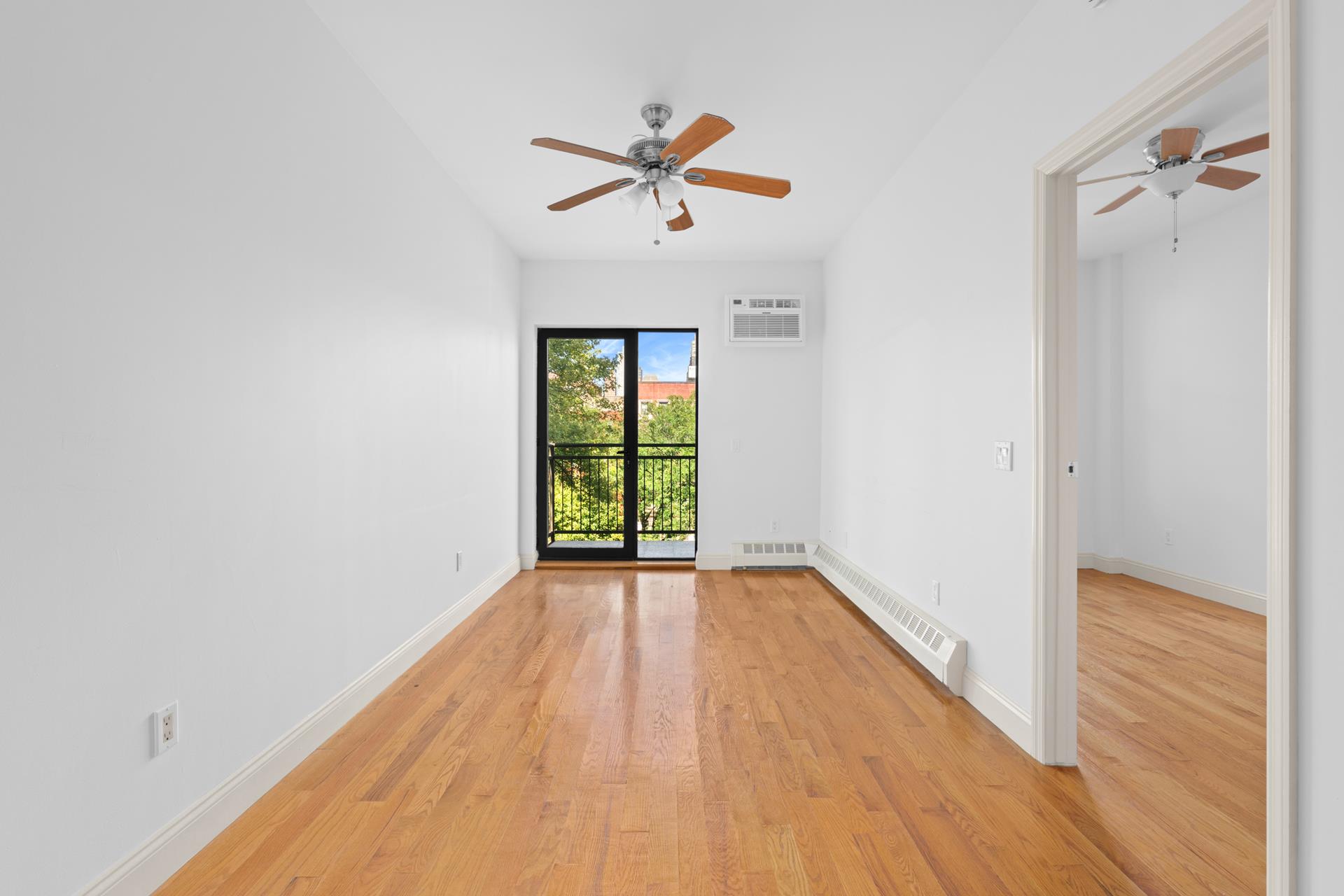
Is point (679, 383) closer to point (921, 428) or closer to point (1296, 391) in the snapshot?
point (921, 428)

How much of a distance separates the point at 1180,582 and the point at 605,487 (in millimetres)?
4560

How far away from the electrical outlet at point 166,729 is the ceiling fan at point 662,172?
2282 millimetres

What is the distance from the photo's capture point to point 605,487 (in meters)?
5.69

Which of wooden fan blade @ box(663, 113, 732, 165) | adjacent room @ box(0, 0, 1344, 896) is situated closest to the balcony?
adjacent room @ box(0, 0, 1344, 896)

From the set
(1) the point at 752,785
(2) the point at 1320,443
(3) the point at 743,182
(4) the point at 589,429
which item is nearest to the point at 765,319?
(4) the point at 589,429

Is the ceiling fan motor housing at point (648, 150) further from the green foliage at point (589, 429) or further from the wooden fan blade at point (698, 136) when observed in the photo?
the green foliage at point (589, 429)

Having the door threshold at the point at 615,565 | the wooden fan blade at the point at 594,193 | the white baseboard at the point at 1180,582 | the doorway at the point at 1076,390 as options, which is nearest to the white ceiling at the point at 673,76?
the wooden fan blade at the point at 594,193

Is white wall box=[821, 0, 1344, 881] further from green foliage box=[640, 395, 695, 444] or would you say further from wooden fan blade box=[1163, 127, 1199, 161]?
green foliage box=[640, 395, 695, 444]

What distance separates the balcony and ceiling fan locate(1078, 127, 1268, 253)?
3.70 m

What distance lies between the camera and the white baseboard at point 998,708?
2.28 metres

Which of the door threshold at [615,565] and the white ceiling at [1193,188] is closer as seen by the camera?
the white ceiling at [1193,188]

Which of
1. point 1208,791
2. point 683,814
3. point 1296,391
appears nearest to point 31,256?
point 683,814

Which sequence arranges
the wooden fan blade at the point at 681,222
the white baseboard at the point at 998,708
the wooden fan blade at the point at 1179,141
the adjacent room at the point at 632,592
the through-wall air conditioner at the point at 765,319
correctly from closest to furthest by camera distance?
the adjacent room at the point at 632,592
the white baseboard at the point at 998,708
the wooden fan blade at the point at 1179,141
the wooden fan blade at the point at 681,222
the through-wall air conditioner at the point at 765,319

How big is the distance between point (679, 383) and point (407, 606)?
3.25 metres
